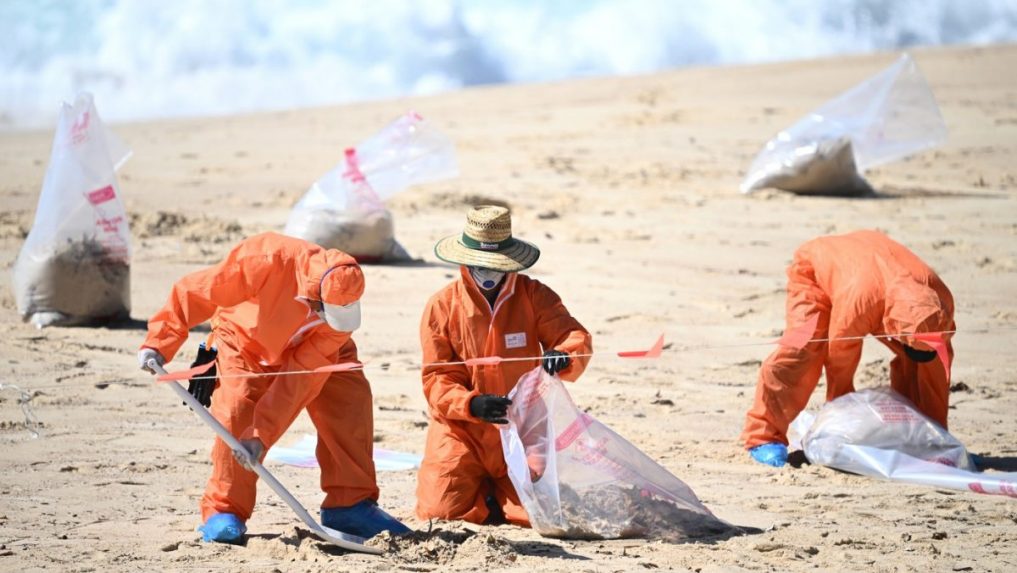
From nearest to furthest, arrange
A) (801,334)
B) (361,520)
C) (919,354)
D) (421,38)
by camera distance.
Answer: (361,520)
(919,354)
(801,334)
(421,38)

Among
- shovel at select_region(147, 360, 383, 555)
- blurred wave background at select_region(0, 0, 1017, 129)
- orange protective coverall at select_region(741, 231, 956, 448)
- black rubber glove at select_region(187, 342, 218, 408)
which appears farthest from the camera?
blurred wave background at select_region(0, 0, 1017, 129)

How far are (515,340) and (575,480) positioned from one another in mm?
528

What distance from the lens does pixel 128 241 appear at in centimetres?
728

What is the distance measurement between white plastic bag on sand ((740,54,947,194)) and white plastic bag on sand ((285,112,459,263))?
3009 millimetres

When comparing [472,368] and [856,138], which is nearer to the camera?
[472,368]

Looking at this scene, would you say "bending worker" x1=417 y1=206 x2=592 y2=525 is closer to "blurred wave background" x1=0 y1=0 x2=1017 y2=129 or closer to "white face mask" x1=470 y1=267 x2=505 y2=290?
"white face mask" x1=470 y1=267 x2=505 y2=290

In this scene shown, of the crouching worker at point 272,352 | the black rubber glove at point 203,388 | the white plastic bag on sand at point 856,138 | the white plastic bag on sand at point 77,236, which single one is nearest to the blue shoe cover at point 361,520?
the crouching worker at point 272,352

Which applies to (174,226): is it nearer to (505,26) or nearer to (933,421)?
(933,421)

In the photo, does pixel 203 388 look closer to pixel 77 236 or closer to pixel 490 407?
pixel 490 407

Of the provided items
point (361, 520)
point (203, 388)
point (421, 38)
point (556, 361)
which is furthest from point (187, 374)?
point (421, 38)

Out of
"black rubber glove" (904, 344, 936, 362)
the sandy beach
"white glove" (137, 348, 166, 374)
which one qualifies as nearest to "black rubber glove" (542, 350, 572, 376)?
the sandy beach

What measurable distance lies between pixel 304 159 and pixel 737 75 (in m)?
5.84

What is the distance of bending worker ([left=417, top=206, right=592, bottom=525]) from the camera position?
A: 4.73 m

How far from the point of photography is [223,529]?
4.37 m
